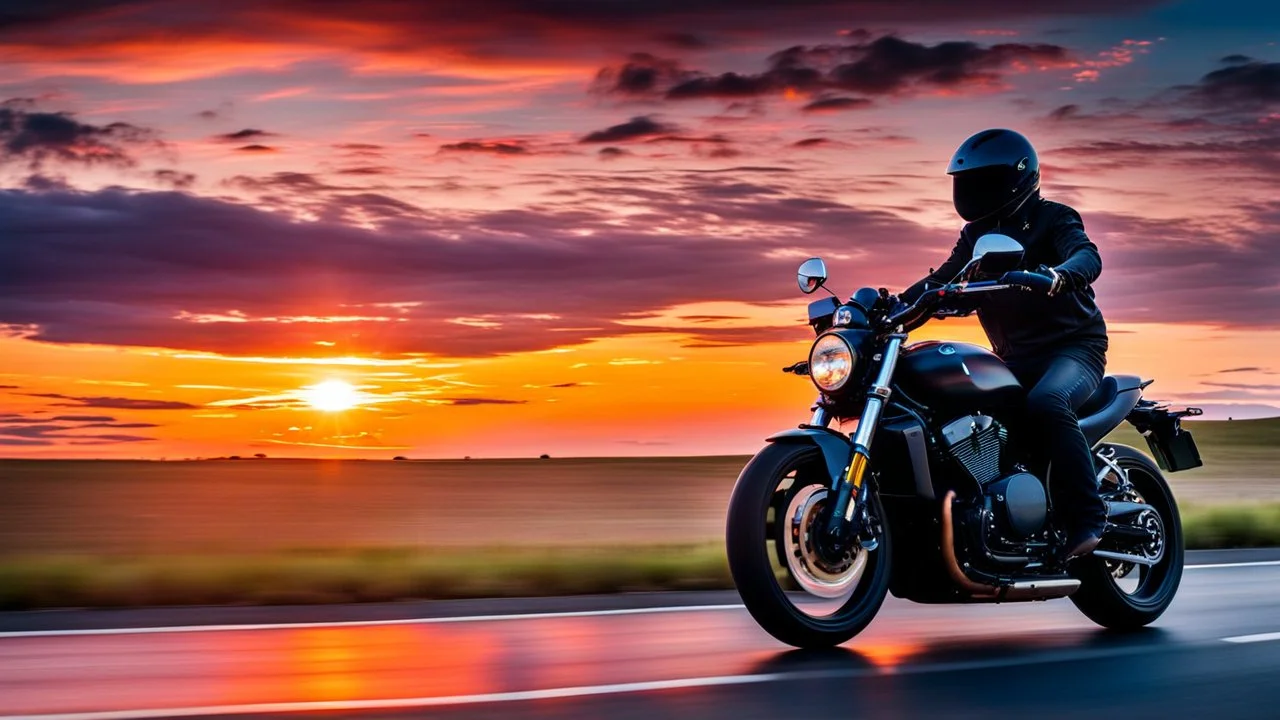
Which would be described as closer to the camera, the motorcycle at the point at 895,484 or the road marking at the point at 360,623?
the motorcycle at the point at 895,484

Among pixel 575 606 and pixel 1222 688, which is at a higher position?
pixel 575 606

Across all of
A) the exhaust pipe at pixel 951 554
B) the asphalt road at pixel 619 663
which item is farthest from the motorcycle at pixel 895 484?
the asphalt road at pixel 619 663

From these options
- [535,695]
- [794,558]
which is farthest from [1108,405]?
[535,695]

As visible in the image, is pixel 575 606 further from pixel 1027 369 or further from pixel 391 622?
pixel 1027 369

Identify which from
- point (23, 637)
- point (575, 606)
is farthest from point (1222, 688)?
point (23, 637)

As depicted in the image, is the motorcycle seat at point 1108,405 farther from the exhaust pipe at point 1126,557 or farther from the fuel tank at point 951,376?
the fuel tank at point 951,376

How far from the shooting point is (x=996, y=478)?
7324 mm

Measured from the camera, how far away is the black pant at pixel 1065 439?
7387 mm

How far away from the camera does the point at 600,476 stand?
43.5 meters

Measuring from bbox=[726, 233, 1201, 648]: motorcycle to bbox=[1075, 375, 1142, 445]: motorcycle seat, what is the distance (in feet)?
0.30

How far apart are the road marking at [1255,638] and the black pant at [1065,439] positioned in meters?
0.79

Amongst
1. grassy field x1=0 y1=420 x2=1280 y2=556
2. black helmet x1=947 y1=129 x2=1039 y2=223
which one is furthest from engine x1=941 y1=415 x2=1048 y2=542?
grassy field x1=0 y1=420 x2=1280 y2=556

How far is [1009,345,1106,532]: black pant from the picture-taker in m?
7.39

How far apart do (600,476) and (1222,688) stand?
3766 centimetres
